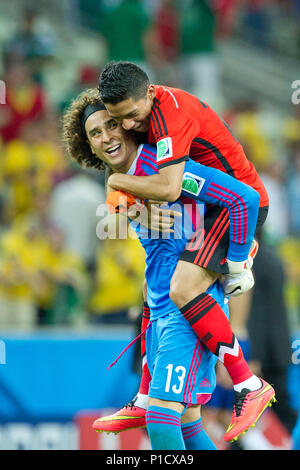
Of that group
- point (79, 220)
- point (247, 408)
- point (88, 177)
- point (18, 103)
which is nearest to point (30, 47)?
point (18, 103)

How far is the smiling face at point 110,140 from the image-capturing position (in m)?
4.09

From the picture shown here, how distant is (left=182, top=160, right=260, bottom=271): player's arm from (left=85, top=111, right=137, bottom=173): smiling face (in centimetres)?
32

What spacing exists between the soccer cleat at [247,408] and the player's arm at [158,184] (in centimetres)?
103

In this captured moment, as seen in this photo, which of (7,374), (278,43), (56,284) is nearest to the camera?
(7,374)

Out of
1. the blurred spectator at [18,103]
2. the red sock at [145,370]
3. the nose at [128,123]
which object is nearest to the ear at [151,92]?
the nose at [128,123]

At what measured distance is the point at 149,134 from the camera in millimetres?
4117

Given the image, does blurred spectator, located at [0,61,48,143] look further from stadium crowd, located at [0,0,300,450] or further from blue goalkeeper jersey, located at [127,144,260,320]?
blue goalkeeper jersey, located at [127,144,260,320]

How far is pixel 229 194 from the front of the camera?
4.01 m

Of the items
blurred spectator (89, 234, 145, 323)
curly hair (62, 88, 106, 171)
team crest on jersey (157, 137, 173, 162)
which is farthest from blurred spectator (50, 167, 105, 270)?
team crest on jersey (157, 137, 173, 162)

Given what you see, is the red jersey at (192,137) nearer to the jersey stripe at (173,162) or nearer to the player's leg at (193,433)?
the jersey stripe at (173,162)

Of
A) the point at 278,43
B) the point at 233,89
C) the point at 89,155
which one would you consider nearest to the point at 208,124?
the point at 89,155

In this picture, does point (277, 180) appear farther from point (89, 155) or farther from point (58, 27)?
point (89, 155)

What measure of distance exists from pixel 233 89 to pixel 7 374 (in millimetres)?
8548
